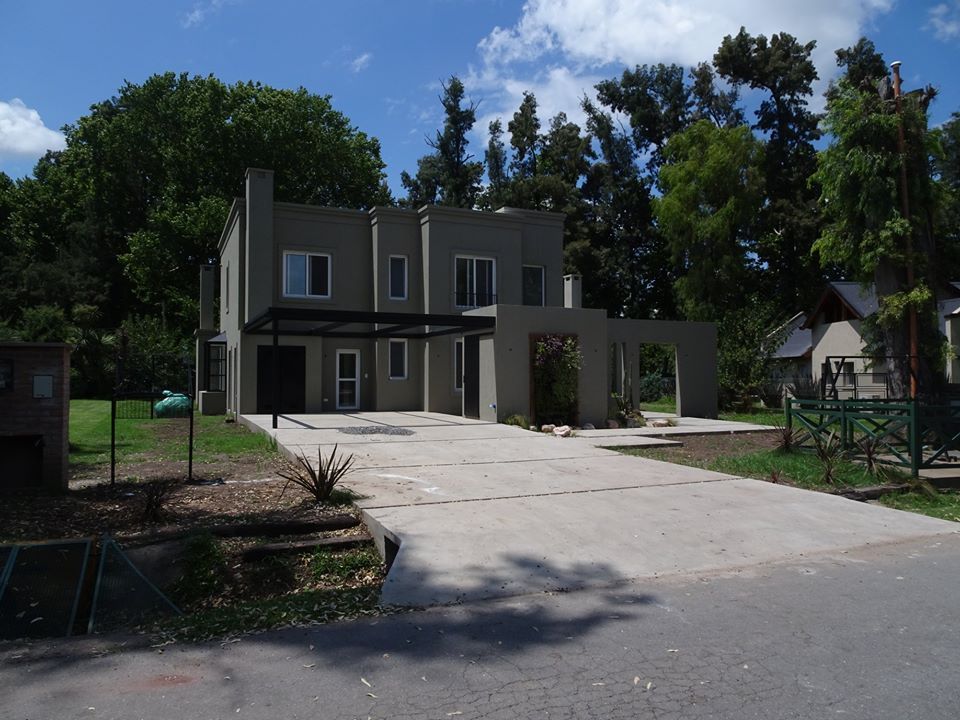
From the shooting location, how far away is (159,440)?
15.3m

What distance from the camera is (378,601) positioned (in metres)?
5.20

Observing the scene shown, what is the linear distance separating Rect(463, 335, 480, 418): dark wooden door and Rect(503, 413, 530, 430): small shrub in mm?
1663

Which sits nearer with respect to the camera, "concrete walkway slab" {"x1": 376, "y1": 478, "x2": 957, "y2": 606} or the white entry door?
"concrete walkway slab" {"x1": 376, "y1": 478, "x2": 957, "y2": 606}

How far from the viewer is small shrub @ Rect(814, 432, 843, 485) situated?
10.3 m

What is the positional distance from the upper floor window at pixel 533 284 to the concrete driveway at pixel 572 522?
13615 millimetres

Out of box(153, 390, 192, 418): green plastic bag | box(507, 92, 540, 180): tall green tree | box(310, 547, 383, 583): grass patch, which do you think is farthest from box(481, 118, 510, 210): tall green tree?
box(310, 547, 383, 583): grass patch

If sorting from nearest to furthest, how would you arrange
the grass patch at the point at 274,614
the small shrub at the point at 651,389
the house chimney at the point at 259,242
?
the grass patch at the point at 274,614
the house chimney at the point at 259,242
the small shrub at the point at 651,389

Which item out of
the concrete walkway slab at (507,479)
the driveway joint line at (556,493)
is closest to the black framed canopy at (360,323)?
the concrete walkway slab at (507,479)

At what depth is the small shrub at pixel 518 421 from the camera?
696 inches

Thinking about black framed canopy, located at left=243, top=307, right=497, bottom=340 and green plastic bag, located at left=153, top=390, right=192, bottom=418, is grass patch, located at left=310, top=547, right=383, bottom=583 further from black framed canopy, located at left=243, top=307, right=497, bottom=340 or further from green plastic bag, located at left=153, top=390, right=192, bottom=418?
green plastic bag, located at left=153, top=390, right=192, bottom=418

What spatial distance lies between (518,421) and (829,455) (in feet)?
26.2

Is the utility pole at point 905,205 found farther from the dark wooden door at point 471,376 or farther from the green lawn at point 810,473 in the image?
the dark wooden door at point 471,376

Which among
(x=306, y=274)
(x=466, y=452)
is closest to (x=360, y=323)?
(x=306, y=274)

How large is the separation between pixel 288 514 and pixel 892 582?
5.62 m
